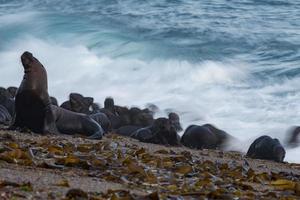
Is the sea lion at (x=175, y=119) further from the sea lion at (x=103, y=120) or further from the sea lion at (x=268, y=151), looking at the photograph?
the sea lion at (x=268, y=151)

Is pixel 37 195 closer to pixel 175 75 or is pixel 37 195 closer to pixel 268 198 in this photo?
pixel 268 198

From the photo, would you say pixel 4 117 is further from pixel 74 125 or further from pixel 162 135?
pixel 162 135

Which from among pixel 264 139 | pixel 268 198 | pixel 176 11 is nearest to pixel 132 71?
pixel 176 11

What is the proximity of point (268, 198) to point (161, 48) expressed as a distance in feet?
54.3

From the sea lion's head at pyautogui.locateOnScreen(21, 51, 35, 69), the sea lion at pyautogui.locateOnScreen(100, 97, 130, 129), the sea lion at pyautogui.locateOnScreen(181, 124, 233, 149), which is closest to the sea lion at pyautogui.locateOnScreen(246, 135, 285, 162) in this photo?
the sea lion at pyautogui.locateOnScreen(181, 124, 233, 149)

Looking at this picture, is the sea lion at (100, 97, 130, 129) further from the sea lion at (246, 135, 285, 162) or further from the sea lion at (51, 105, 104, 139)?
the sea lion at (246, 135, 285, 162)

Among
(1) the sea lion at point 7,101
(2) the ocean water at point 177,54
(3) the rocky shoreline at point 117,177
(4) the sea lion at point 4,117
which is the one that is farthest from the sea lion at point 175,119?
(3) the rocky shoreline at point 117,177

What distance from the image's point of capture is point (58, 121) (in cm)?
1061

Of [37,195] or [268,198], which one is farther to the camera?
[268,198]

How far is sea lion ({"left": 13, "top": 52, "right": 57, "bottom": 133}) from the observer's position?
9.76 metres

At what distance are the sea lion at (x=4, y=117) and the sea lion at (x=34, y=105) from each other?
1.35 metres

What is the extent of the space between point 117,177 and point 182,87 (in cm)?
1183

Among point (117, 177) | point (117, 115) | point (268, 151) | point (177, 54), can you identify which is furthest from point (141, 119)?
point (177, 54)

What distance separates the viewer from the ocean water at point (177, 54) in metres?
15.5
